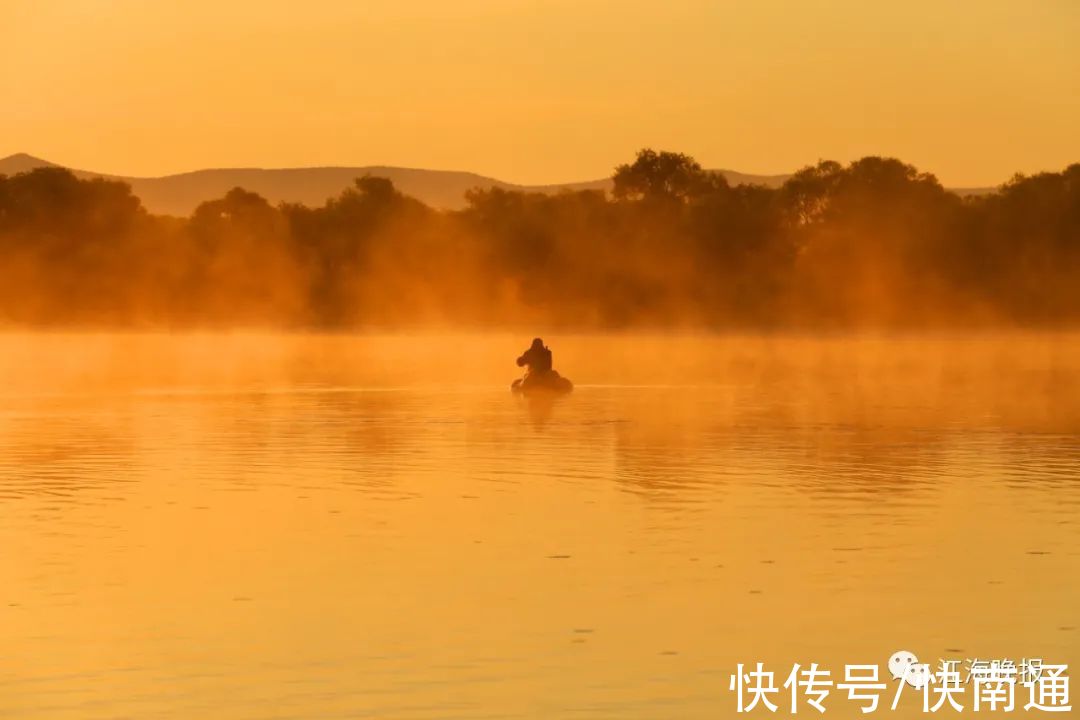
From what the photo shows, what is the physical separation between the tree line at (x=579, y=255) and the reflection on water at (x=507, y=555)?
271ft

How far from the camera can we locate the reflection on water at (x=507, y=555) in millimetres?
13844

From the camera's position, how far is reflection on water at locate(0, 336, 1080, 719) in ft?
45.4

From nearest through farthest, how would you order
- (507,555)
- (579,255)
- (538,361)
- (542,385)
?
(507,555) < (538,361) < (542,385) < (579,255)

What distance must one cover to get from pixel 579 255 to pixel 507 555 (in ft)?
367

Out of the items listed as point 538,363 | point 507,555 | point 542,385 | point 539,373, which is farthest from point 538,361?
point 507,555

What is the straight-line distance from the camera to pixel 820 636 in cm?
1496

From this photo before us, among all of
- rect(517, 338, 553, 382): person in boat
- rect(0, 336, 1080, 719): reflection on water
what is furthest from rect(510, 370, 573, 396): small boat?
rect(0, 336, 1080, 719): reflection on water

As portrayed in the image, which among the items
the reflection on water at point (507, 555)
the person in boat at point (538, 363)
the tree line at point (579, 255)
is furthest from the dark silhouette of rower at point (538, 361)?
the tree line at point (579, 255)

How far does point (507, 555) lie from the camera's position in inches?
746

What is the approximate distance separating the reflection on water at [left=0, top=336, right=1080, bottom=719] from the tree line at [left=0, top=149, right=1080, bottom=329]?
271 feet

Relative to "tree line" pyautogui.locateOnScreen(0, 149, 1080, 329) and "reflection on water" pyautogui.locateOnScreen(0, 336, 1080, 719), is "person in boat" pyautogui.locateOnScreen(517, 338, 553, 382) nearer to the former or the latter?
"reflection on water" pyautogui.locateOnScreen(0, 336, 1080, 719)

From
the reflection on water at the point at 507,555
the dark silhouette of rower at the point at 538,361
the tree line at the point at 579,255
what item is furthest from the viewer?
the tree line at the point at 579,255

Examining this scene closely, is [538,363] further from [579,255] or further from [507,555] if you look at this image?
[579,255]

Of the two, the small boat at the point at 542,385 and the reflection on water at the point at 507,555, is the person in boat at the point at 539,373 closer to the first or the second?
the small boat at the point at 542,385
